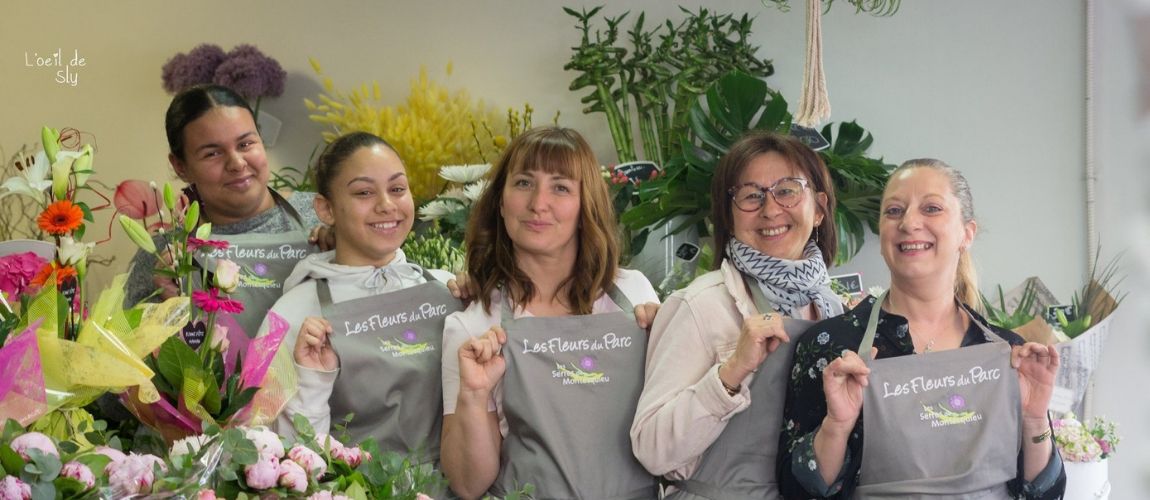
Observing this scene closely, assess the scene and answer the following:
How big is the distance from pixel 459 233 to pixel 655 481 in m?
1.56

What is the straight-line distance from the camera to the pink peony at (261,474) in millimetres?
1487

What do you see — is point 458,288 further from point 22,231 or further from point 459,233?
point 22,231

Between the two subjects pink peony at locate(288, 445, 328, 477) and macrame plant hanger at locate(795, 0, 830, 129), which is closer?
pink peony at locate(288, 445, 328, 477)

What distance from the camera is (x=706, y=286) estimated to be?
228 cm

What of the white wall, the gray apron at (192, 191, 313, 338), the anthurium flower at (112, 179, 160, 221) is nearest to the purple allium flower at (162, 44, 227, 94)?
the white wall

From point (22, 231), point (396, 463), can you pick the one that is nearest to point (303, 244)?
point (396, 463)

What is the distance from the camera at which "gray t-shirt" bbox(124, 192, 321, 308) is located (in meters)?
2.68

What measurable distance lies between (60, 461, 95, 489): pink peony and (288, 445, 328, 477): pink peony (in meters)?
0.29

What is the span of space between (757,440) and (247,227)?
4.71 feet

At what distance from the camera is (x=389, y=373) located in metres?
2.39

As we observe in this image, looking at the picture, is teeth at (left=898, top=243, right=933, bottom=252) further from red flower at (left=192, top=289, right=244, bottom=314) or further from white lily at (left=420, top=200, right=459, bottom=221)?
white lily at (left=420, top=200, right=459, bottom=221)

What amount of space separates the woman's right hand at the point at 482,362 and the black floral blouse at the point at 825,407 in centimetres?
59

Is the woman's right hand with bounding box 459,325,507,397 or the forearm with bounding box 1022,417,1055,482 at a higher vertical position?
the woman's right hand with bounding box 459,325,507,397

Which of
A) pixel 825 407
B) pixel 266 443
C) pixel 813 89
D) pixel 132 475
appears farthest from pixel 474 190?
pixel 132 475
